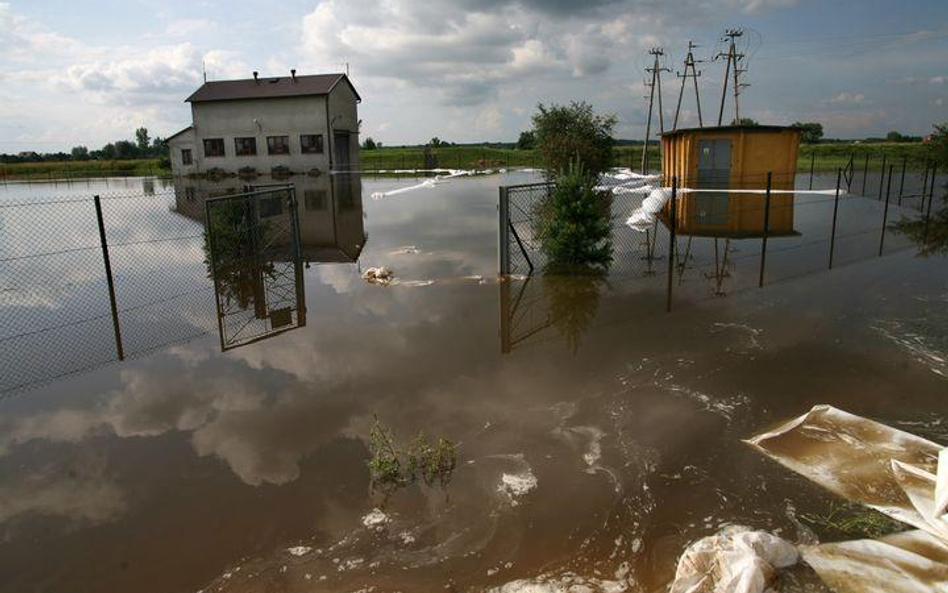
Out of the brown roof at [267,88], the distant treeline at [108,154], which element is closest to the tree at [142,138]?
the distant treeline at [108,154]

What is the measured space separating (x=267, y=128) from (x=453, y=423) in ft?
150

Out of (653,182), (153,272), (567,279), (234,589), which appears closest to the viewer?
(234,589)

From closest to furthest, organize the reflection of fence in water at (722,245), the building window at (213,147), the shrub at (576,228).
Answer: the reflection of fence in water at (722,245), the shrub at (576,228), the building window at (213,147)

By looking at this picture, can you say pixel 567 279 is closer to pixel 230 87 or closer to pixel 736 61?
Result: pixel 736 61

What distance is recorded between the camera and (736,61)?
42031 mm

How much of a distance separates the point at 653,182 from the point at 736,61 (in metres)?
13.8

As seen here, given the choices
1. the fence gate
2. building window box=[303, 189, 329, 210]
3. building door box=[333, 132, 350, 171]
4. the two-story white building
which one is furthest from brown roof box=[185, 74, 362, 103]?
the fence gate

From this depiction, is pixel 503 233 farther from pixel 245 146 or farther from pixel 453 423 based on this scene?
pixel 245 146

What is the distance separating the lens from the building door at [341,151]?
48125 millimetres

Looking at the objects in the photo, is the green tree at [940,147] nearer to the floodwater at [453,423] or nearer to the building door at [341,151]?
the floodwater at [453,423]

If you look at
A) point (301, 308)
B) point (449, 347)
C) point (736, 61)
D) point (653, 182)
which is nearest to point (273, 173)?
point (653, 182)

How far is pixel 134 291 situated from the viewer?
1213cm

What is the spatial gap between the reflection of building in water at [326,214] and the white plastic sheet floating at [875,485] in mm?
9802

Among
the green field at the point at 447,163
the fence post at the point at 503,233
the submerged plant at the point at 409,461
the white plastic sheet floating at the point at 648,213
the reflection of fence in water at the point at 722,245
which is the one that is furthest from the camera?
the green field at the point at 447,163
